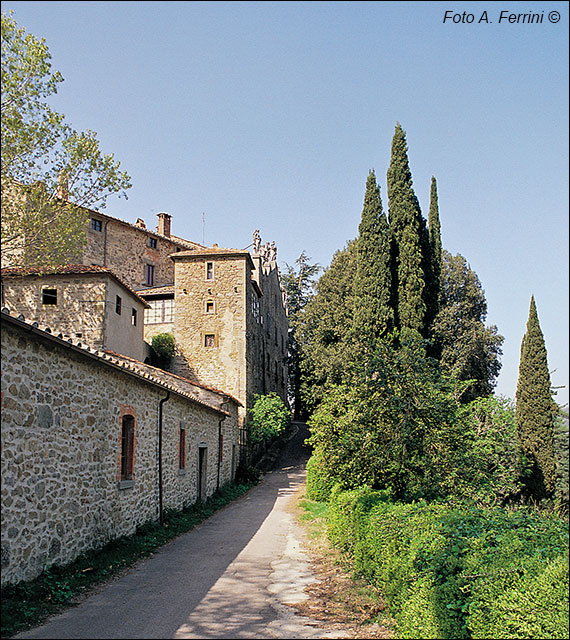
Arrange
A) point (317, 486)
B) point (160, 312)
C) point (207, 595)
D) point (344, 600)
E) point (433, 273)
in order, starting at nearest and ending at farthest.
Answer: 1. point (344, 600)
2. point (207, 595)
3. point (317, 486)
4. point (433, 273)
5. point (160, 312)

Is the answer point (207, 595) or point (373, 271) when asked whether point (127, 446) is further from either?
point (373, 271)

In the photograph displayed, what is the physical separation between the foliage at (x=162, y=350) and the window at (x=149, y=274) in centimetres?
805

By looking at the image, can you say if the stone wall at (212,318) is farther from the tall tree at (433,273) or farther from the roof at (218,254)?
the tall tree at (433,273)

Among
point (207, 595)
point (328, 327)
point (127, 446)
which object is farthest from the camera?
point (328, 327)

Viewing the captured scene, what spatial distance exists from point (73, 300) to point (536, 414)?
72.9 feet

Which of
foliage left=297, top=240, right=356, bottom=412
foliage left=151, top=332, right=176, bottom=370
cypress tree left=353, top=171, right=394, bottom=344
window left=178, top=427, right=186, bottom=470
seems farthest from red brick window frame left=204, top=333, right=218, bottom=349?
window left=178, top=427, right=186, bottom=470

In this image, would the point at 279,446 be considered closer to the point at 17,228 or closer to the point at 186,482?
the point at 186,482

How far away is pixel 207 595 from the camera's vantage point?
771cm

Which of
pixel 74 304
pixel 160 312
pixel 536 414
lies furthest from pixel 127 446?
pixel 160 312

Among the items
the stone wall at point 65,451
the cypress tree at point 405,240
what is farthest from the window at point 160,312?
the stone wall at point 65,451

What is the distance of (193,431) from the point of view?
17.6m

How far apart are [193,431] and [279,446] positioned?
20.6m

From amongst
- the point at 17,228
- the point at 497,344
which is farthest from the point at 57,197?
the point at 497,344

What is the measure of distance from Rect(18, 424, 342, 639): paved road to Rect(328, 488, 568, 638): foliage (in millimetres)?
1115
